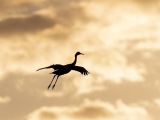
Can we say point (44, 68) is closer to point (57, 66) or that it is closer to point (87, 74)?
point (57, 66)

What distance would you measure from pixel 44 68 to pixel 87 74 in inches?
351

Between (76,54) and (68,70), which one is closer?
(68,70)

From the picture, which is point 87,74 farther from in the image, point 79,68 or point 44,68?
point 44,68

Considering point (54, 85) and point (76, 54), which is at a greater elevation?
point (76, 54)

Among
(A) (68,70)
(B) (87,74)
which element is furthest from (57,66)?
(B) (87,74)

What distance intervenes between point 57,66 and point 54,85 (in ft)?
10.5

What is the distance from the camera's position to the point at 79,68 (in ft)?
258

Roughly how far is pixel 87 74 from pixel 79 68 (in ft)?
5.39

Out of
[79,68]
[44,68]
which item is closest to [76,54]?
[79,68]

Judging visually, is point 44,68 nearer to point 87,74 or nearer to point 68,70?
point 68,70

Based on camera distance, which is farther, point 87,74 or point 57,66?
point 87,74

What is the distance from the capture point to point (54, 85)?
250 feet

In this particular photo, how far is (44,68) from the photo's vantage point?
238ft

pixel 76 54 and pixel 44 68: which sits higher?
pixel 76 54
